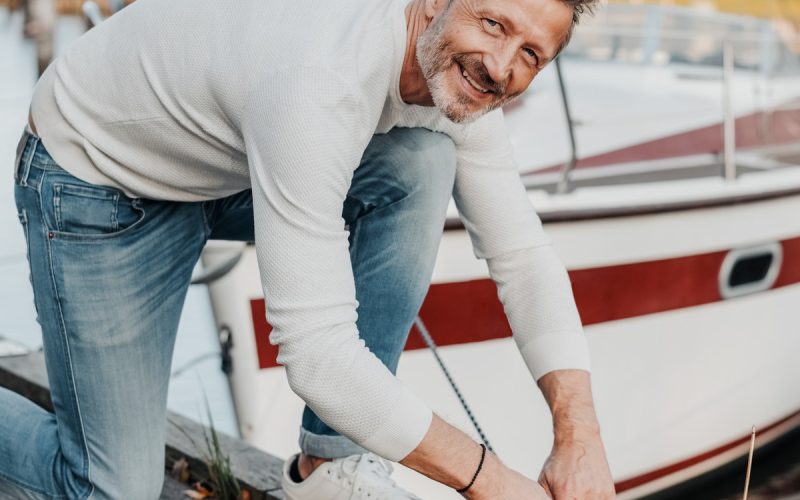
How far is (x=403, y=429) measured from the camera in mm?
1511

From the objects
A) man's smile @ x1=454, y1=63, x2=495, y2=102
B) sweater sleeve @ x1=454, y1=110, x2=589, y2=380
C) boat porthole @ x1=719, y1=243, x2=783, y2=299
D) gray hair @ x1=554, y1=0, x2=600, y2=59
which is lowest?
sweater sleeve @ x1=454, y1=110, x2=589, y2=380

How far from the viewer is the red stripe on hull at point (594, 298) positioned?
348 cm

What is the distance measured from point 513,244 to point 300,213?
22.3 inches

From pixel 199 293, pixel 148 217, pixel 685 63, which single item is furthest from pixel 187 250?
pixel 199 293

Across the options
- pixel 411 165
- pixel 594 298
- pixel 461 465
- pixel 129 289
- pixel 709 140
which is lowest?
pixel 461 465

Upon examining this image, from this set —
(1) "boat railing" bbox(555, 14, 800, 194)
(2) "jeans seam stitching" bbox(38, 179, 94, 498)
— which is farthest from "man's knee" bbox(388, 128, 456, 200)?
(1) "boat railing" bbox(555, 14, 800, 194)

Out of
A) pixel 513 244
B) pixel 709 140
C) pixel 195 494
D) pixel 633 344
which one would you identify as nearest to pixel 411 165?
pixel 513 244

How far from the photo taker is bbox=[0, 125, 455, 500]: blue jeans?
5.97 feet

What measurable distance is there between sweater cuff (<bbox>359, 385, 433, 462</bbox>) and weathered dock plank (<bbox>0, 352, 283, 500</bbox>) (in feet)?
3.08

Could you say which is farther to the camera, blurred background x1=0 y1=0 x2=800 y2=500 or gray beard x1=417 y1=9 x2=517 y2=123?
blurred background x1=0 y1=0 x2=800 y2=500

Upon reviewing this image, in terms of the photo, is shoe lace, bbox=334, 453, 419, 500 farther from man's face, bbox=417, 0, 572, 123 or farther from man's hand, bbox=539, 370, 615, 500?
man's face, bbox=417, 0, 572, 123

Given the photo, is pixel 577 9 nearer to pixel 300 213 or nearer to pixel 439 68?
pixel 439 68

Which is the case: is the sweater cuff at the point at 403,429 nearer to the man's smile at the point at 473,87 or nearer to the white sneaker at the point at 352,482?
the white sneaker at the point at 352,482

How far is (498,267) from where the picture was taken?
194 cm
